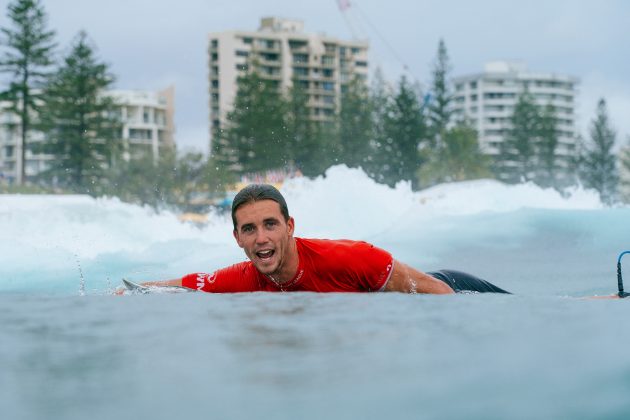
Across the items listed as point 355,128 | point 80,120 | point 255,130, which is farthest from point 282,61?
point 80,120

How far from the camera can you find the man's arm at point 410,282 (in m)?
4.53

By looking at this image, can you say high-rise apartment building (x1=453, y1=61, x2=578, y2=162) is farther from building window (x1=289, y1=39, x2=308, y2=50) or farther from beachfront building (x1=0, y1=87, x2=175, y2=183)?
beachfront building (x1=0, y1=87, x2=175, y2=183)

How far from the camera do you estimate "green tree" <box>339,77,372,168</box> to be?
159ft

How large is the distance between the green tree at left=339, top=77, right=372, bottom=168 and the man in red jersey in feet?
141

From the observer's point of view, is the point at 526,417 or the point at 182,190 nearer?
the point at 526,417

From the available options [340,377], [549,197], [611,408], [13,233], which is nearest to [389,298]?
[340,377]

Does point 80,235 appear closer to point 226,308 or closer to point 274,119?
point 226,308

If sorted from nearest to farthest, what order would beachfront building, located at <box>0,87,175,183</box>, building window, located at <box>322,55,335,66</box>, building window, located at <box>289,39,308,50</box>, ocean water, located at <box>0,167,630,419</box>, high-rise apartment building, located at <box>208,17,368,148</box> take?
ocean water, located at <box>0,167,630,419</box> → high-rise apartment building, located at <box>208,17,368,148</box> → building window, located at <box>289,39,308,50</box> → building window, located at <box>322,55,335,66</box> → beachfront building, located at <box>0,87,175,183</box>

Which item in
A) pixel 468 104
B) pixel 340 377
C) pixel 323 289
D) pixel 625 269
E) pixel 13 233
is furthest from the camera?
pixel 468 104

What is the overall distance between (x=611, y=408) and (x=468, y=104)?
115918 millimetres

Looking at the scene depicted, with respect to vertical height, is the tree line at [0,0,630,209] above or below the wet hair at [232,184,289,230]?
above

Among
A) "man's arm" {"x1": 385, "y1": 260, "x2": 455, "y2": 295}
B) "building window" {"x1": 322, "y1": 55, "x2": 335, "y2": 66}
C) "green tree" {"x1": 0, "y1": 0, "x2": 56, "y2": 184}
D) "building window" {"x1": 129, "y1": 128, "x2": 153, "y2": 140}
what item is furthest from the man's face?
"building window" {"x1": 129, "y1": 128, "x2": 153, "y2": 140}

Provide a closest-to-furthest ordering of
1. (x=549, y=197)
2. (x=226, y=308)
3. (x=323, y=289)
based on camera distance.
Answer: (x=226, y=308), (x=323, y=289), (x=549, y=197)

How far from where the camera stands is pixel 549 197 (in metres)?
28.4
